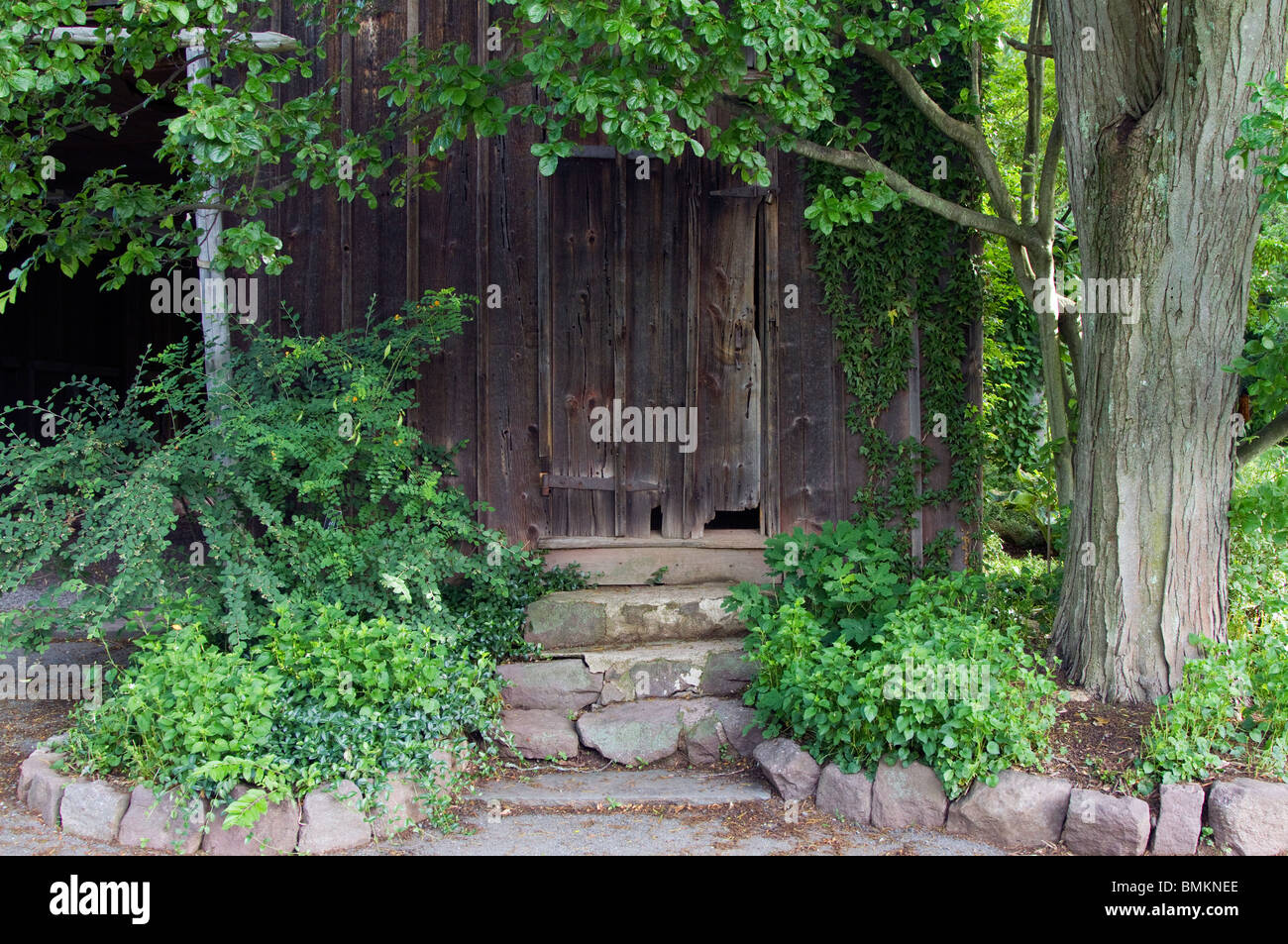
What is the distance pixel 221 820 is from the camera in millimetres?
3926

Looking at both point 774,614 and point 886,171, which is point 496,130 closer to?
point 886,171

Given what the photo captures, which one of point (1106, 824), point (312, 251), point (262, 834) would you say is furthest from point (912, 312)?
point (262, 834)

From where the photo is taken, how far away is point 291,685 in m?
4.35

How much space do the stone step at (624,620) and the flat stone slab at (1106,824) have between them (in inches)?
91.2

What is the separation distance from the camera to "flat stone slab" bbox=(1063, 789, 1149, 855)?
12.7 ft

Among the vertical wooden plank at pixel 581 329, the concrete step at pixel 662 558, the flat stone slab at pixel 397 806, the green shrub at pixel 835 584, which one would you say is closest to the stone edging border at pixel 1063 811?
the green shrub at pixel 835 584

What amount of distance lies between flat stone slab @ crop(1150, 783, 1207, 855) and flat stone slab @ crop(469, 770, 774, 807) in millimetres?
1616

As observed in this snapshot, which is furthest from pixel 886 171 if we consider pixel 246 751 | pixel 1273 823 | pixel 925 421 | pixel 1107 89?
pixel 246 751

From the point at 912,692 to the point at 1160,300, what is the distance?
214 cm

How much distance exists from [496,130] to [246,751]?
9.77 feet

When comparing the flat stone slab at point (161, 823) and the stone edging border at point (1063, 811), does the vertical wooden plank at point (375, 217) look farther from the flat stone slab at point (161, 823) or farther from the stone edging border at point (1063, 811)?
the stone edging border at point (1063, 811)

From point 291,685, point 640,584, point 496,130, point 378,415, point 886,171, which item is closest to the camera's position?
point 291,685

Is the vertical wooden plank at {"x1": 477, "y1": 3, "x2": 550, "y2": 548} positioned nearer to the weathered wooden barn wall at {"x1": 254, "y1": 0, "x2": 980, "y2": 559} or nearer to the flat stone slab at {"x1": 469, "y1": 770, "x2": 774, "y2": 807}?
the weathered wooden barn wall at {"x1": 254, "y1": 0, "x2": 980, "y2": 559}

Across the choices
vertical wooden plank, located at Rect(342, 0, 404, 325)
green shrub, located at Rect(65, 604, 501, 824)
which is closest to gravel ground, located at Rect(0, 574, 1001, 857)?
green shrub, located at Rect(65, 604, 501, 824)
